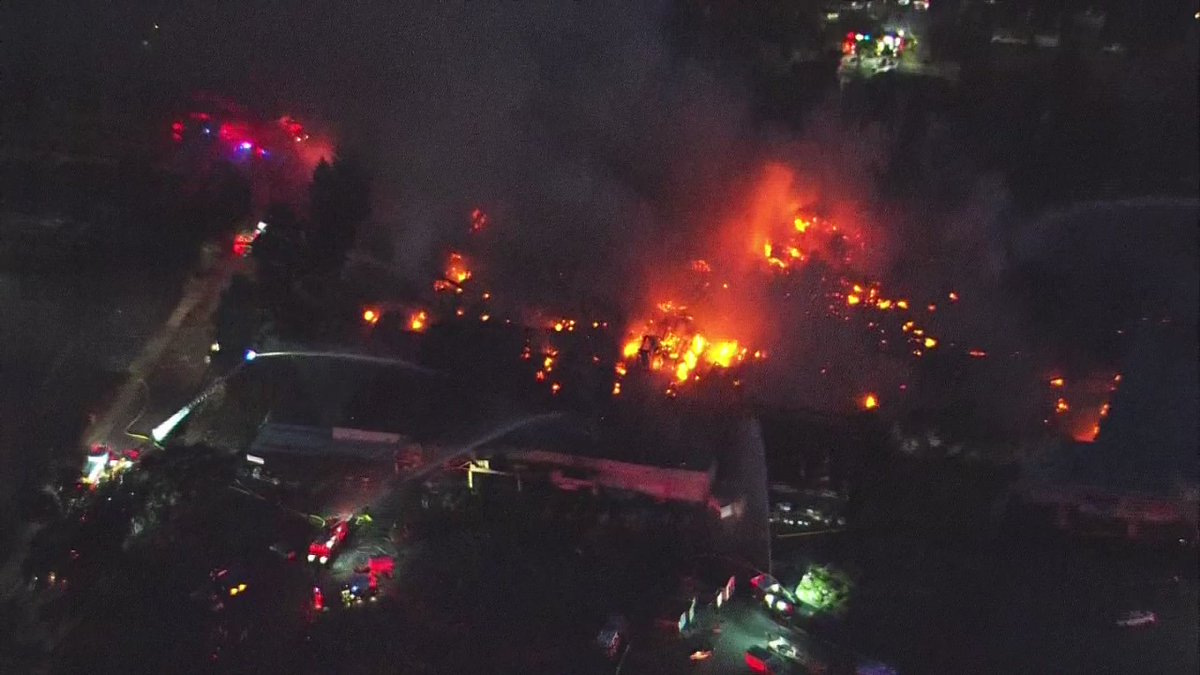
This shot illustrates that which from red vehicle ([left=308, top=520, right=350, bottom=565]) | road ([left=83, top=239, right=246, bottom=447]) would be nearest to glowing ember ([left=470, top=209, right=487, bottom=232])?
road ([left=83, top=239, right=246, bottom=447])

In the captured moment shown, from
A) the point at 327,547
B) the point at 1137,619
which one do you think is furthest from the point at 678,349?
the point at 1137,619

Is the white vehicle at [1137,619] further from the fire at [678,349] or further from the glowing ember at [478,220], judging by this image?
the glowing ember at [478,220]

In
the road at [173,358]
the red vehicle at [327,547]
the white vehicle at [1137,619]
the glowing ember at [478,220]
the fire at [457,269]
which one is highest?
the glowing ember at [478,220]

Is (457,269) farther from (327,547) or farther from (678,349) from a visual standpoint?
(327,547)

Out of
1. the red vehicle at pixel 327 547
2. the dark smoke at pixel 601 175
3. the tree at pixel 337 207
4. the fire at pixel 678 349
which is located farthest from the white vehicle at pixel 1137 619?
the tree at pixel 337 207

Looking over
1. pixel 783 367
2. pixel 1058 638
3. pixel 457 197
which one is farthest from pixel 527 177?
pixel 1058 638

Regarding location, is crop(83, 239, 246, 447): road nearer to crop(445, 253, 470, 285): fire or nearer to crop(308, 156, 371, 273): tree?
crop(308, 156, 371, 273): tree
